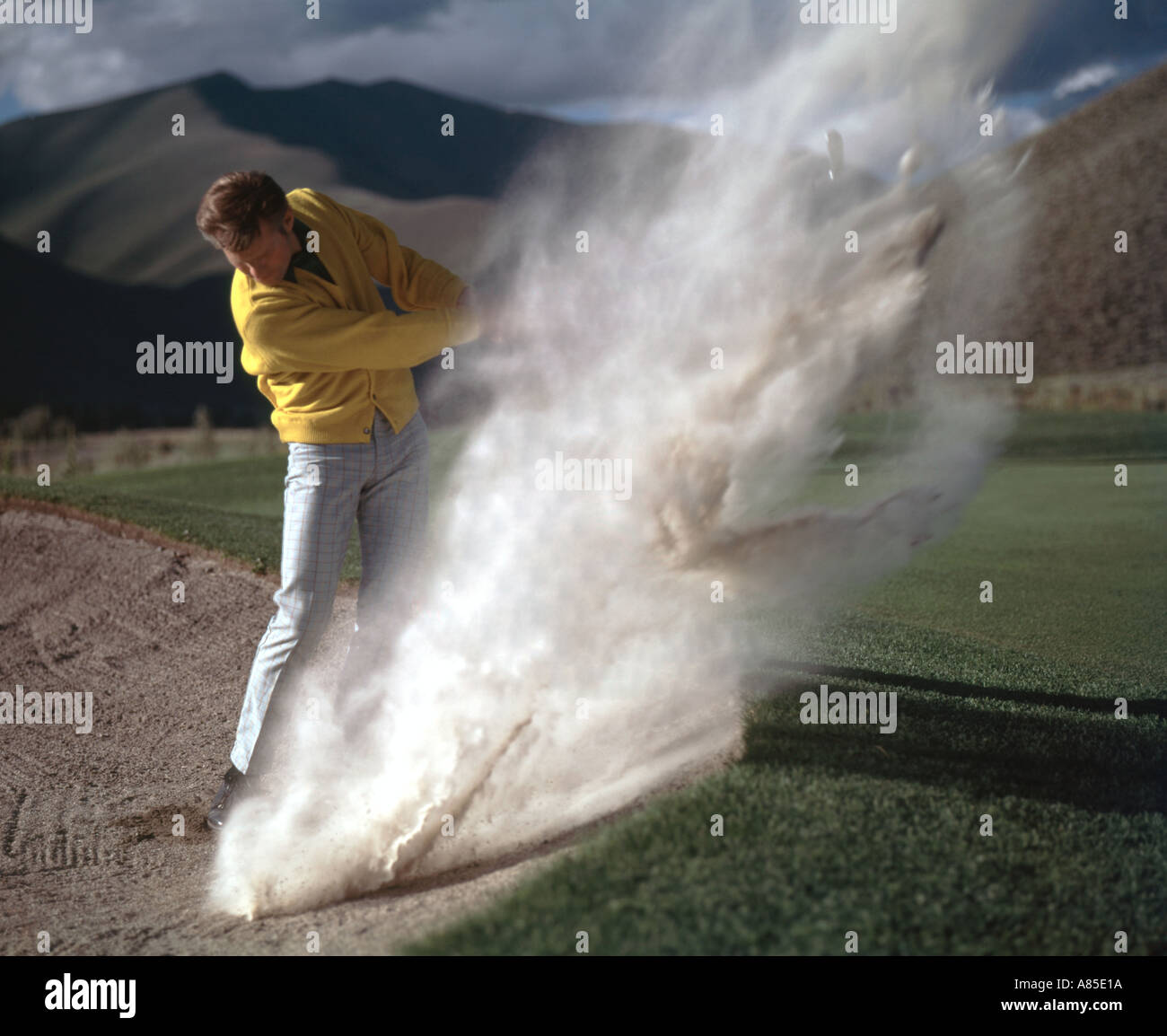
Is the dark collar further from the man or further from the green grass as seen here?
the green grass

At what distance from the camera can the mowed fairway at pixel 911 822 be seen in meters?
2.61

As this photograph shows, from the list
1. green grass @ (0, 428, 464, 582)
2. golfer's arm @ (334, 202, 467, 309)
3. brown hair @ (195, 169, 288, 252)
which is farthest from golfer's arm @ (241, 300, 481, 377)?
green grass @ (0, 428, 464, 582)

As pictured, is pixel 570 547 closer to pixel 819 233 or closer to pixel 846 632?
pixel 819 233

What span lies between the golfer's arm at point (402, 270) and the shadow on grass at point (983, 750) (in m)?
2.05

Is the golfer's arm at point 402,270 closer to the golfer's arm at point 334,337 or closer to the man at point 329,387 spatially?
the man at point 329,387

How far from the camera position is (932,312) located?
4.09m

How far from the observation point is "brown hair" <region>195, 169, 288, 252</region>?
3.13 meters

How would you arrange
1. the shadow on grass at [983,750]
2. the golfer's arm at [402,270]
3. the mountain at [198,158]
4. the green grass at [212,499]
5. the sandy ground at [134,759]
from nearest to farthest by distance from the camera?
1. the sandy ground at [134,759]
2. the shadow on grass at [983,750]
3. the golfer's arm at [402,270]
4. the green grass at [212,499]
5. the mountain at [198,158]

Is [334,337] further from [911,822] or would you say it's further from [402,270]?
[911,822]

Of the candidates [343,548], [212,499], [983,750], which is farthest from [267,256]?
[212,499]

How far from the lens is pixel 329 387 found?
3480 mm

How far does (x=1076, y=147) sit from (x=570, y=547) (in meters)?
54.4

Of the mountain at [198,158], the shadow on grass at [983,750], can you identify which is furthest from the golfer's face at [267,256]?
the mountain at [198,158]
